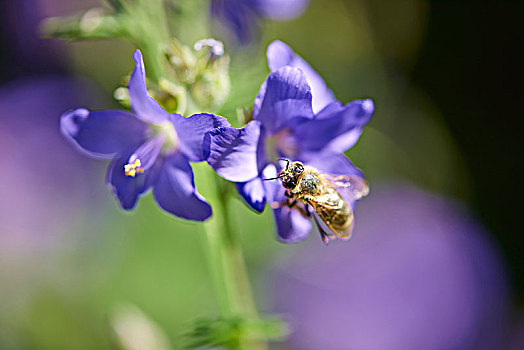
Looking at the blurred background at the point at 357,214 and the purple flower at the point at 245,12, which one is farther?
the blurred background at the point at 357,214

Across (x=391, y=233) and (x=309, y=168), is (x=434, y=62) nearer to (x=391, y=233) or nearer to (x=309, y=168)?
(x=391, y=233)

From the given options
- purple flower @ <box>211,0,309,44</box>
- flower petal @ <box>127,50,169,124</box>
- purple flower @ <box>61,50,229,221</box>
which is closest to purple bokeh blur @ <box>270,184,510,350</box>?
purple flower @ <box>211,0,309,44</box>

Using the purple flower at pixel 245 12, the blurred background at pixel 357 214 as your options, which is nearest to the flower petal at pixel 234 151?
the purple flower at pixel 245 12

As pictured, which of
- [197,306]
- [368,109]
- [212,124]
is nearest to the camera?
[212,124]

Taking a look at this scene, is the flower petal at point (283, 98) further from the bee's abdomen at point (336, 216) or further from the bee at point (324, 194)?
the bee's abdomen at point (336, 216)

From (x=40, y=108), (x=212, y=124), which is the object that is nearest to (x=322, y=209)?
(x=212, y=124)

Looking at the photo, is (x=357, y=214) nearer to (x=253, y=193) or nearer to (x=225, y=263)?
(x=225, y=263)
